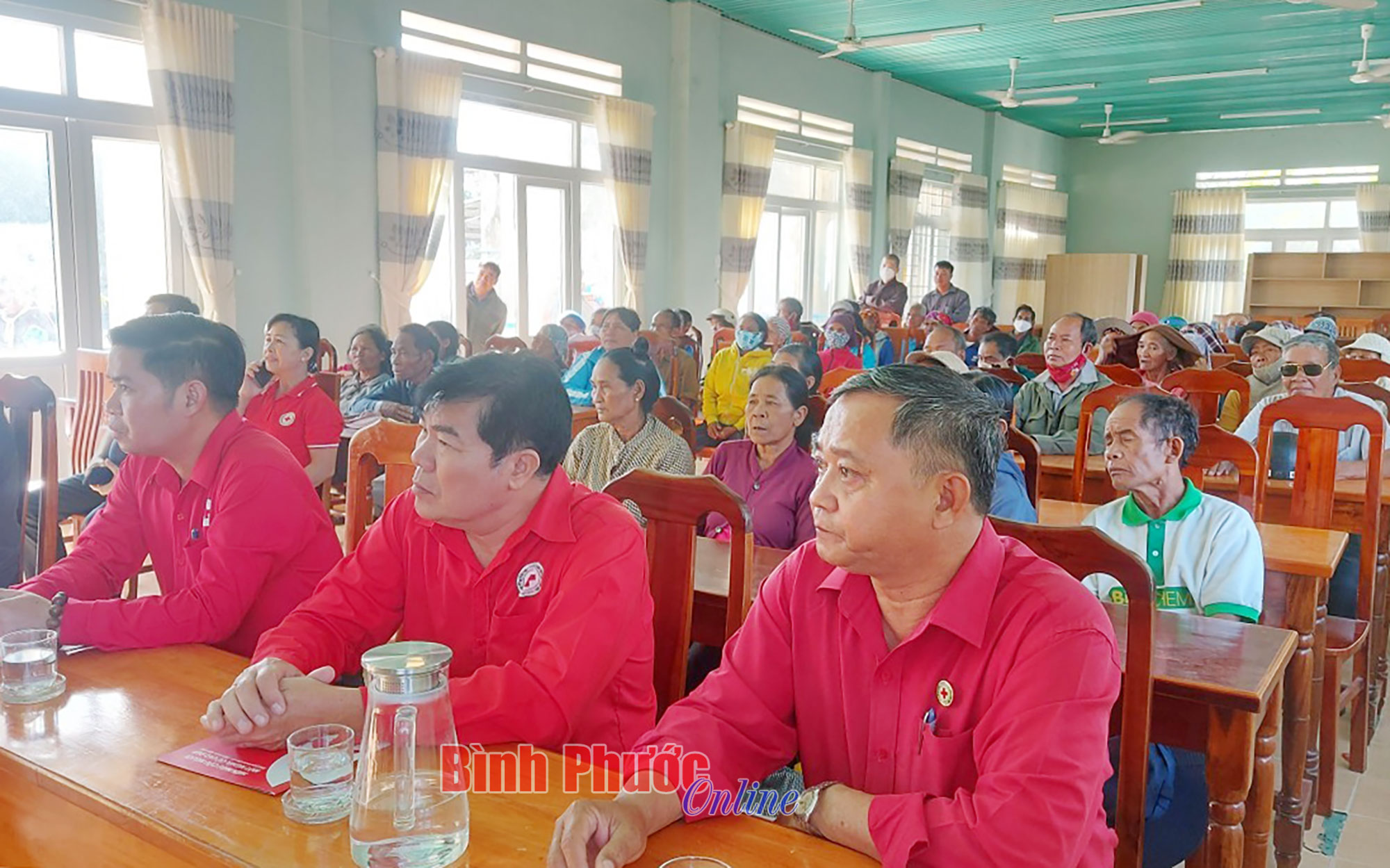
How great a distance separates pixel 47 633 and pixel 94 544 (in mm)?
553

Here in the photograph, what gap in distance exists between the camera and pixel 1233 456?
2551mm

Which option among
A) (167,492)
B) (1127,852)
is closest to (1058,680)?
(1127,852)

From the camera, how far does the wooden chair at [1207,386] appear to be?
14.0ft

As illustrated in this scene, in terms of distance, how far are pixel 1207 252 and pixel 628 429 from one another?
14129 millimetres

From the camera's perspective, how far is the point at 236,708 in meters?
1.24

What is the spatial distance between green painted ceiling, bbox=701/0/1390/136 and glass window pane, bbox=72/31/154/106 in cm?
454

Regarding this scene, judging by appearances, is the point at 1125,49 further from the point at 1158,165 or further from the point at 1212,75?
the point at 1158,165

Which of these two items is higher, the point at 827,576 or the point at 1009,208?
the point at 1009,208

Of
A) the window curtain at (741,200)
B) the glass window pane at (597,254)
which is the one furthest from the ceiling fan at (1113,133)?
the glass window pane at (597,254)

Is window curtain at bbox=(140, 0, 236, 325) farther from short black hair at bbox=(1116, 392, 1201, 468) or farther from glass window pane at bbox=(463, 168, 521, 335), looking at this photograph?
short black hair at bbox=(1116, 392, 1201, 468)

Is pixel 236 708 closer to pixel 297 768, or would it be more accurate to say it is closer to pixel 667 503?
pixel 297 768

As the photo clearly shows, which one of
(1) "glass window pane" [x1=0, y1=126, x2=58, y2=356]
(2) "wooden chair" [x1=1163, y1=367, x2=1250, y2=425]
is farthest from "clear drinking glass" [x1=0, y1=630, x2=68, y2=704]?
(1) "glass window pane" [x1=0, y1=126, x2=58, y2=356]

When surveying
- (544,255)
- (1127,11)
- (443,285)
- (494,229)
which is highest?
(1127,11)

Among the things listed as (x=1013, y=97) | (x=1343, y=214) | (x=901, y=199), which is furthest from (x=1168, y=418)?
(x=1343, y=214)
